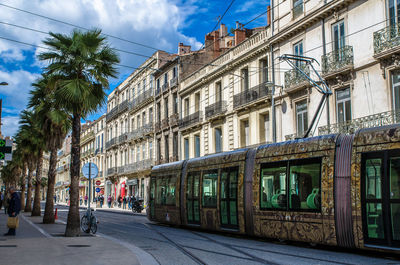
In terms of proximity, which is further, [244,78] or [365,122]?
[244,78]

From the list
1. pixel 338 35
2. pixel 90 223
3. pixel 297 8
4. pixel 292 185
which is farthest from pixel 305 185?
pixel 297 8

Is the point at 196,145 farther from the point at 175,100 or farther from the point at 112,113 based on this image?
the point at 112,113

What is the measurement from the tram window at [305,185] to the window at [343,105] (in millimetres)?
10388

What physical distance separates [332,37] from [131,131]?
35771 mm

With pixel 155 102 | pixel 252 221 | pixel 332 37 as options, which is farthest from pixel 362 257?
pixel 155 102

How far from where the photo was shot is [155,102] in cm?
4734

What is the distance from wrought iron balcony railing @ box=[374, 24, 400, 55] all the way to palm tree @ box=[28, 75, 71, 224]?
570 inches

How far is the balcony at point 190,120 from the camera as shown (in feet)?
120

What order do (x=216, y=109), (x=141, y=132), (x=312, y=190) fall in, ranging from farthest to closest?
1. (x=141, y=132)
2. (x=216, y=109)
3. (x=312, y=190)

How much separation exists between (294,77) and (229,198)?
1218cm

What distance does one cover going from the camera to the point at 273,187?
507 inches

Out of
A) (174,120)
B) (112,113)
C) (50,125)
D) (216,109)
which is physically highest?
(112,113)

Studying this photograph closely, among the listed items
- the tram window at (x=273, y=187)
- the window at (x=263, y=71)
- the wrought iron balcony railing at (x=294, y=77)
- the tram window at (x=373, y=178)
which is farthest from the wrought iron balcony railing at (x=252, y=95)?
the tram window at (x=373, y=178)

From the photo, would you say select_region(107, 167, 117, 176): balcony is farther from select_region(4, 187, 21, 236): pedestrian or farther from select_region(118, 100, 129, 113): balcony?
select_region(4, 187, 21, 236): pedestrian
